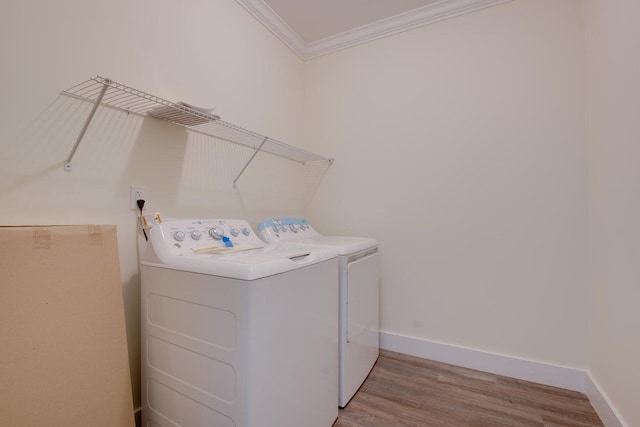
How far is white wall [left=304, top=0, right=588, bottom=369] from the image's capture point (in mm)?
1671

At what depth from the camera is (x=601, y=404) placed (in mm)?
1376

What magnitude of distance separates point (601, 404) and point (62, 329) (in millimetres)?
2348

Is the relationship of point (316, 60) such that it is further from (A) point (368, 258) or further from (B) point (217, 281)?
(B) point (217, 281)

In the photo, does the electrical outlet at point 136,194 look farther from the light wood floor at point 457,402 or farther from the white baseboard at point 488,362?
the white baseboard at point 488,362

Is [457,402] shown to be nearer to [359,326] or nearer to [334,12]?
[359,326]

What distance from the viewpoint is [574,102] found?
1.66 meters

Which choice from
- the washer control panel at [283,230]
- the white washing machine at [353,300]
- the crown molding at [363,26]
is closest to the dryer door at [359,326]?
the white washing machine at [353,300]

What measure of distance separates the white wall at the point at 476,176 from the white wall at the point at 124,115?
92 centimetres

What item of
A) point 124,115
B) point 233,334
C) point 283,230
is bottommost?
point 233,334

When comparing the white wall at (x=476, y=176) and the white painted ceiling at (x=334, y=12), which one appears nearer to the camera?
the white wall at (x=476, y=176)

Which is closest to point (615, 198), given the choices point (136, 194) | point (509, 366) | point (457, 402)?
→ point (509, 366)

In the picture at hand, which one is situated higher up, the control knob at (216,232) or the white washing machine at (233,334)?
the control knob at (216,232)

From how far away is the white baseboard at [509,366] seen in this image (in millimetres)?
1424

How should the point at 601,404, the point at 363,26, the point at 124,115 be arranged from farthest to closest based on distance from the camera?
1. the point at 363,26
2. the point at 601,404
3. the point at 124,115
